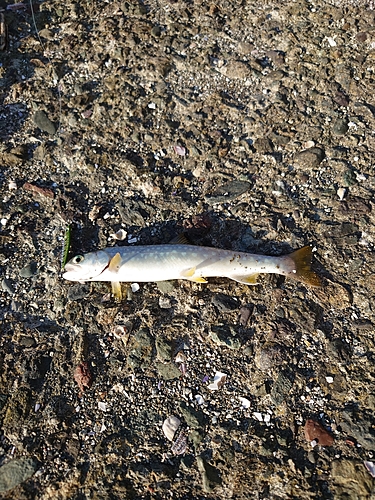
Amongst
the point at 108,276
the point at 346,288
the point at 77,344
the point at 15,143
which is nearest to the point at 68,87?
the point at 15,143

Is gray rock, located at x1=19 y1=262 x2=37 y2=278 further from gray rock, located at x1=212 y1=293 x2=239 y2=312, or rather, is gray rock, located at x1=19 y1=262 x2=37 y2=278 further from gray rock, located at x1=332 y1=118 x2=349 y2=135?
gray rock, located at x1=332 y1=118 x2=349 y2=135

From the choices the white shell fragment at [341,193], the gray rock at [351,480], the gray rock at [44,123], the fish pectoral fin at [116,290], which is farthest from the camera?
the gray rock at [44,123]

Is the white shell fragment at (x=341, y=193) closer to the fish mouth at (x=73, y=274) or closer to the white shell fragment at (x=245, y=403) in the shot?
the white shell fragment at (x=245, y=403)

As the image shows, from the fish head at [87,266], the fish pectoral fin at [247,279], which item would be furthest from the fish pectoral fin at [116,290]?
the fish pectoral fin at [247,279]

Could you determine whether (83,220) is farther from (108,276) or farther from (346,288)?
(346,288)

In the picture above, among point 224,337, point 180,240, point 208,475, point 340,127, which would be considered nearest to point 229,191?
point 180,240

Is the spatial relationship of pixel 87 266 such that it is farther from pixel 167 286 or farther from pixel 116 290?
pixel 167 286
